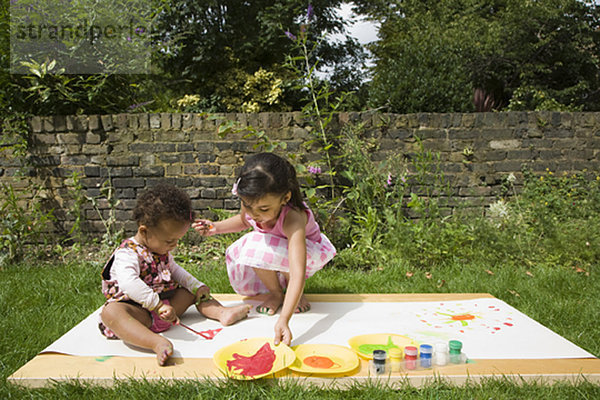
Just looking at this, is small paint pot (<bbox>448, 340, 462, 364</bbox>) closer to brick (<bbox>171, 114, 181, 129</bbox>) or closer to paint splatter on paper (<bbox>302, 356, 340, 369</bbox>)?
paint splatter on paper (<bbox>302, 356, 340, 369</bbox>)

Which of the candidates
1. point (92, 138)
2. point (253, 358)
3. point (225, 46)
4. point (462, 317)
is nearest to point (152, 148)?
point (92, 138)

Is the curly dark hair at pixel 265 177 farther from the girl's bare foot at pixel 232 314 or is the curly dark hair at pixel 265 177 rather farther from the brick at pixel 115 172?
the brick at pixel 115 172

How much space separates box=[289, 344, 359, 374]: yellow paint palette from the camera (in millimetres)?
1711

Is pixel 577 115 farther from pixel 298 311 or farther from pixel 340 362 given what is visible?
pixel 340 362

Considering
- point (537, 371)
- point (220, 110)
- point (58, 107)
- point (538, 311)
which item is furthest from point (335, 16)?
point (537, 371)

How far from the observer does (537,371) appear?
1.71 meters

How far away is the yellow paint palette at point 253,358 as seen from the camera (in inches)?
66.1

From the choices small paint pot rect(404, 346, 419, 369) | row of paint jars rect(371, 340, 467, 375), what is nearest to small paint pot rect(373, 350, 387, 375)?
row of paint jars rect(371, 340, 467, 375)

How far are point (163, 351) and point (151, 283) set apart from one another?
1.66ft

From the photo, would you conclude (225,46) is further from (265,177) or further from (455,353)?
(455,353)

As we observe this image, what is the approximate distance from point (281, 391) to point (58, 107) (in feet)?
13.5

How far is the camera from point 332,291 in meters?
2.98

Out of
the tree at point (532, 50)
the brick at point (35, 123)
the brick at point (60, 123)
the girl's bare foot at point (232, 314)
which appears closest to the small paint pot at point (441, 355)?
the girl's bare foot at point (232, 314)

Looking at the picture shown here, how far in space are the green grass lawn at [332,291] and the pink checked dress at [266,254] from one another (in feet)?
1.57
